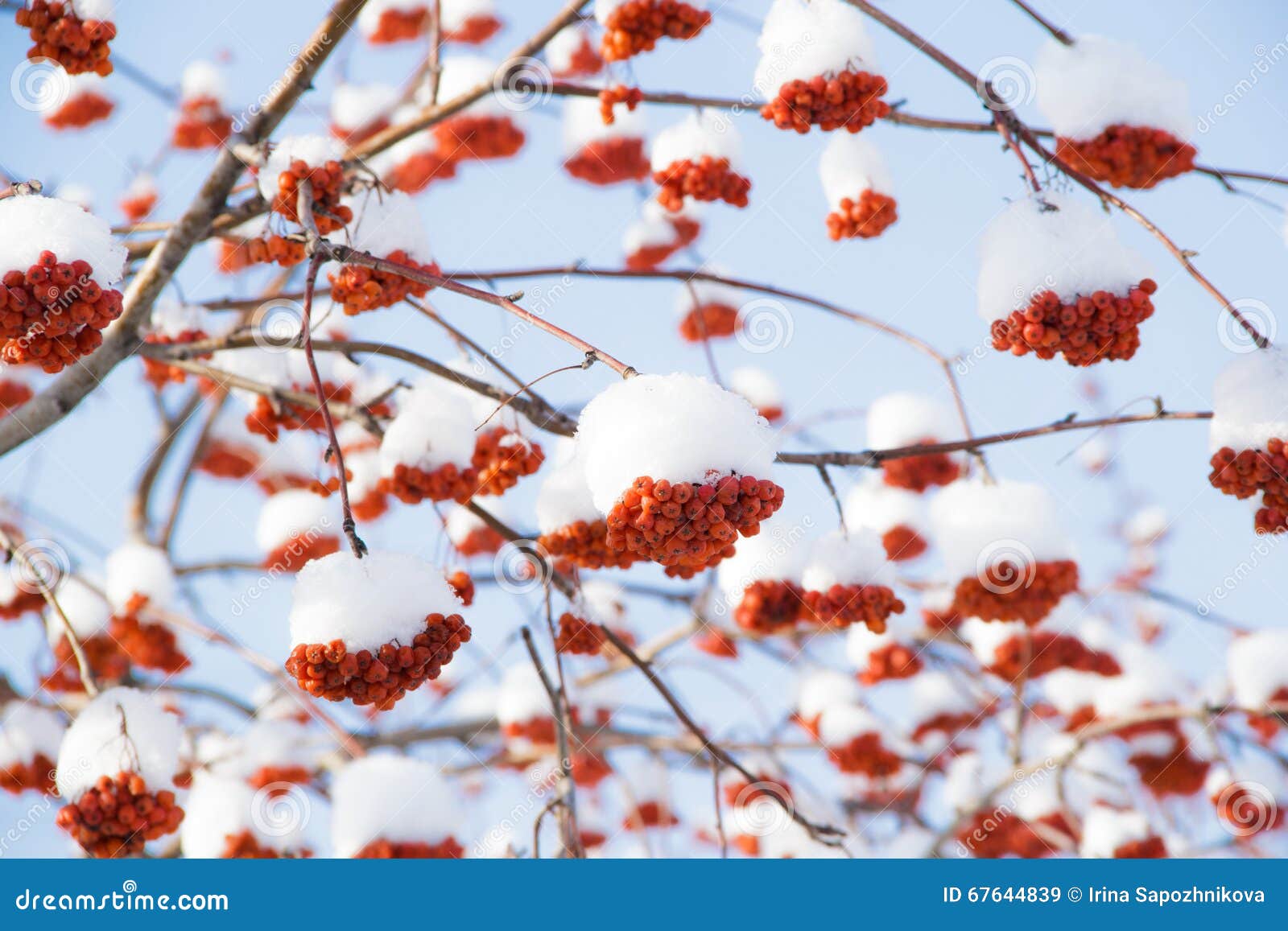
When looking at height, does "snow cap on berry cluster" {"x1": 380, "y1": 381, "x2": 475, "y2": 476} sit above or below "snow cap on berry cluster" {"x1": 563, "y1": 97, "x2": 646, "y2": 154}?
below

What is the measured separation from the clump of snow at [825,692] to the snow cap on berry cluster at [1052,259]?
350 centimetres

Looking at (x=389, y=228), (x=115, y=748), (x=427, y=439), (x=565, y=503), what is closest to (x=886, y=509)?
(x=565, y=503)

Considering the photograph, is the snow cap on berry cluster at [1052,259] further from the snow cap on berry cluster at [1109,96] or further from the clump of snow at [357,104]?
the clump of snow at [357,104]

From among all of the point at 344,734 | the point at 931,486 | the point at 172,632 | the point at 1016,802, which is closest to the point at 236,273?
the point at 172,632

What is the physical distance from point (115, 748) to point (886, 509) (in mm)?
3664

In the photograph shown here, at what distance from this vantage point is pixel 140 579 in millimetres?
4434

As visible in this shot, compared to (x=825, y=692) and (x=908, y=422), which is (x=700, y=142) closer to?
(x=908, y=422)

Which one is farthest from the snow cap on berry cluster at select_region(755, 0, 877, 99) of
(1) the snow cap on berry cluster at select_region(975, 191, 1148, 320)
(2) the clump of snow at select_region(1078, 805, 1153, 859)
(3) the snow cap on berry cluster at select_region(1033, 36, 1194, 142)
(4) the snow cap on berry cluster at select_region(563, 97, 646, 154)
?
(2) the clump of snow at select_region(1078, 805, 1153, 859)

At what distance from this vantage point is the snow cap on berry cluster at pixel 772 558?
3475 millimetres

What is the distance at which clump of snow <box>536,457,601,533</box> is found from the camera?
3010mm

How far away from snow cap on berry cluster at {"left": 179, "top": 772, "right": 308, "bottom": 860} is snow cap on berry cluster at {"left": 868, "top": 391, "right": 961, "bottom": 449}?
3.01 metres

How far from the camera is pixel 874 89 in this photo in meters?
3.07

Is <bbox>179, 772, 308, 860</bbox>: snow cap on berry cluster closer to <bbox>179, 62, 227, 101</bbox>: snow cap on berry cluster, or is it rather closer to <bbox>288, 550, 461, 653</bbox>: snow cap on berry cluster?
<bbox>288, 550, 461, 653</bbox>: snow cap on berry cluster

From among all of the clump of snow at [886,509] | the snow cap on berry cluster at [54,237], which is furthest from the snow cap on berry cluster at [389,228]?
the clump of snow at [886,509]
